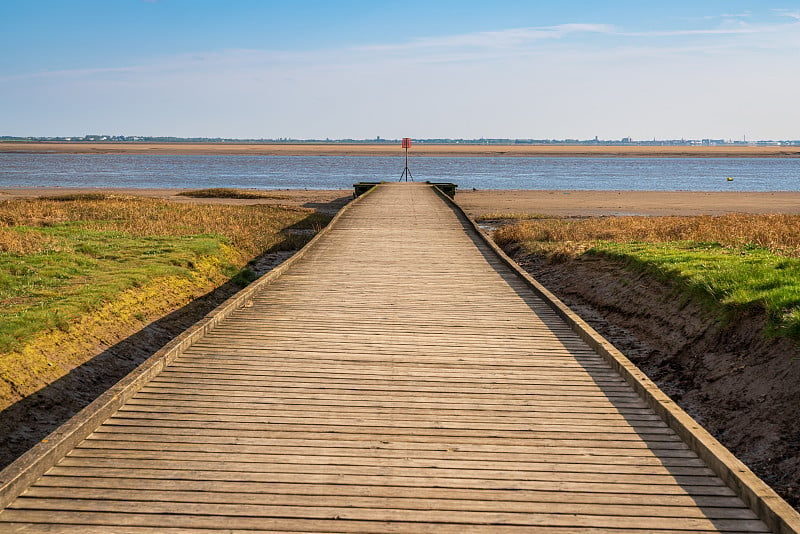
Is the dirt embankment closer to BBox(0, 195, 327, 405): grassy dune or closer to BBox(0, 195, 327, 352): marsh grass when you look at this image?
BBox(0, 195, 327, 405): grassy dune

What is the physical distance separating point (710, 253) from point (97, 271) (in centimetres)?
1121

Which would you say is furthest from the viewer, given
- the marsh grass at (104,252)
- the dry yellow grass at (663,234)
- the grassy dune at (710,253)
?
the dry yellow grass at (663,234)

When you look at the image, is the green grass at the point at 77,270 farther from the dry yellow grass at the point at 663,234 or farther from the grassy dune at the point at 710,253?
the dry yellow grass at the point at 663,234

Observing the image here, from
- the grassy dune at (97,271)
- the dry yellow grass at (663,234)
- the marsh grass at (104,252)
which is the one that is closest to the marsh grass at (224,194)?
the marsh grass at (104,252)

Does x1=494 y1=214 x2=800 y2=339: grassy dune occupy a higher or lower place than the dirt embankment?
higher

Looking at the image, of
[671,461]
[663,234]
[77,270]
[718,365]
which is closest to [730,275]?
[718,365]

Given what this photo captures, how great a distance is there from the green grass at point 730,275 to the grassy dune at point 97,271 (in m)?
8.46

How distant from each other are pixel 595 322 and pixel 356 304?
4.62 metres

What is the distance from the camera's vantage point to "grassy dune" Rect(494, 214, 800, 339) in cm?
940

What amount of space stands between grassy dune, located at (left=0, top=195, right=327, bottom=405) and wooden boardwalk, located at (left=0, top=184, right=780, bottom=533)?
2.35 m

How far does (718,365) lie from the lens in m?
8.99

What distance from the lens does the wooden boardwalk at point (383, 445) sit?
424 centimetres

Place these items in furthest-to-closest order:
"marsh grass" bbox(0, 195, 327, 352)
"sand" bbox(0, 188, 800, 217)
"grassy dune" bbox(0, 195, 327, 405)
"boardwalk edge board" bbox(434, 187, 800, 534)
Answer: "sand" bbox(0, 188, 800, 217) → "marsh grass" bbox(0, 195, 327, 352) → "grassy dune" bbox(0, 195, 327, 405) → "boardwalk edge board" bbox(434, 187, 800, 534)

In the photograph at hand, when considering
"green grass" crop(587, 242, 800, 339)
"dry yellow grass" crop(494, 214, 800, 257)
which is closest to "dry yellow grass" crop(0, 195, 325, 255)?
"dry yellow grass" crop(494, 214, 800, 257)
